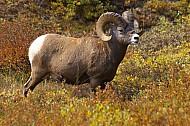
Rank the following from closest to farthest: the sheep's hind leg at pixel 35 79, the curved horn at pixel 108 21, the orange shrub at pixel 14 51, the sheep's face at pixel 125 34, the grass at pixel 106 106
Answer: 1. the grass at pixel 106 106
2. the sheep's face at pixel 125 34
3. the curved horn at pixel 108 21
4. the sheep's hind leg at pixel 35 79
5. the orange shrub at pixel 14 51

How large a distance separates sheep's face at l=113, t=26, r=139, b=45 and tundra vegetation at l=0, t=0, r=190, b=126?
0.95 metres

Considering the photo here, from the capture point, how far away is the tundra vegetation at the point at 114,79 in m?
6.23

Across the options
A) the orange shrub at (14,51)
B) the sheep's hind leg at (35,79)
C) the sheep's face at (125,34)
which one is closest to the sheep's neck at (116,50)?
the sheep's face at (125,34)

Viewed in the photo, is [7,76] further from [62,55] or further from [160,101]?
[160,101]

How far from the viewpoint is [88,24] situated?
18.0 m

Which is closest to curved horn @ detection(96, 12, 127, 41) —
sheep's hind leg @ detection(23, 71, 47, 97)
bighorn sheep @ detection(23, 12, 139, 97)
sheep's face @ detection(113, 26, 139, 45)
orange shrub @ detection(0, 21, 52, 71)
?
bighorn sheep @ detection(23, 12, 139, 97)

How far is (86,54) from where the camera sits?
922cm

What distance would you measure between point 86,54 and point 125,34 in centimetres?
86

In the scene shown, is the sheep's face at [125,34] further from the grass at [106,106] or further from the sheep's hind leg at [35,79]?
the sheep's hind leg at [35,79]

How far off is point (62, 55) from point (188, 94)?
3.15 metres

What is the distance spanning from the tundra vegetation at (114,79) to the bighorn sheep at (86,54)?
38cm

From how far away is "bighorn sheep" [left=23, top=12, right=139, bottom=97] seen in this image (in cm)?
916

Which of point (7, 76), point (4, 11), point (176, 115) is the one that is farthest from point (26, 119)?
point (4, 11)

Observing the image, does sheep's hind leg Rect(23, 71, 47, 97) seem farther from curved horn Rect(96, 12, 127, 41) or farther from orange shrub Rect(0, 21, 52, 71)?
orange shrub Rect(0, 21, 52, 71)
